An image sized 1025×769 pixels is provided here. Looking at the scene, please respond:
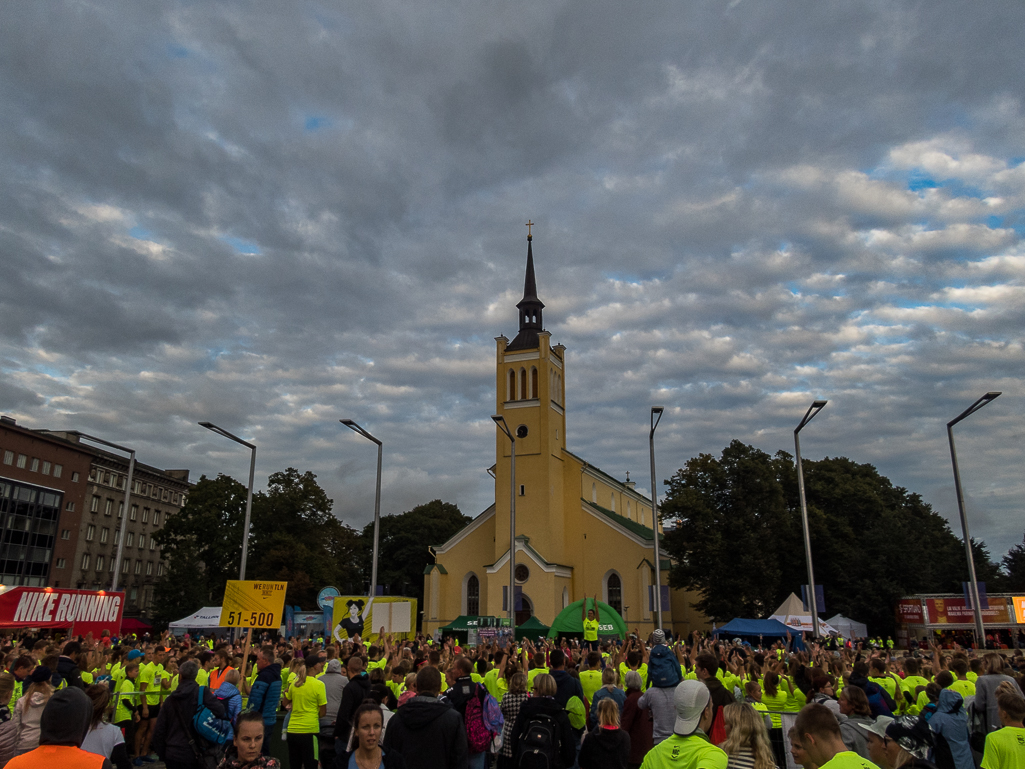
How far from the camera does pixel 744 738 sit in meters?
4.48

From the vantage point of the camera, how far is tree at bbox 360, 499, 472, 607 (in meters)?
78.1

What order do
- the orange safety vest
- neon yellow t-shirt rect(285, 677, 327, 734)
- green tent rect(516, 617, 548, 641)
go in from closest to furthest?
the orange safety vest < neon yellow t-shirt rect(285, 677, 327, 734) < green tent rect(516, 617, 548, 641)

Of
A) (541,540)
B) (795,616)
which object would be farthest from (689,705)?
(541,540)

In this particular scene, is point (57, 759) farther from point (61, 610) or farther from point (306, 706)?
point (61, 610)

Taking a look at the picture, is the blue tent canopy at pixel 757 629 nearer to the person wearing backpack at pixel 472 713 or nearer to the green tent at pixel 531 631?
the green tent at pixel 531 631

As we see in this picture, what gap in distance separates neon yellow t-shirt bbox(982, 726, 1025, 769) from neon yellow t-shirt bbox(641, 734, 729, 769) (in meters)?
3.16

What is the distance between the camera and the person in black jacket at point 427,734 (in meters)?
5.64

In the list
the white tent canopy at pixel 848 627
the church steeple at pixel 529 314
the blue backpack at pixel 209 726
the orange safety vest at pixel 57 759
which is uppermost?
the church steeple at pixel 529 314

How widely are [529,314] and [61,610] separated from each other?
127 feet

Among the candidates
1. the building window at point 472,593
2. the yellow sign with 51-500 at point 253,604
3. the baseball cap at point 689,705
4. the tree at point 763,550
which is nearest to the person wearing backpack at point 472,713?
the baseball cap at point 689,705

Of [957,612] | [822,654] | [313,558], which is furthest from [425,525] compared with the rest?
[822,654]

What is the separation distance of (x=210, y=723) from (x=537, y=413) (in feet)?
143

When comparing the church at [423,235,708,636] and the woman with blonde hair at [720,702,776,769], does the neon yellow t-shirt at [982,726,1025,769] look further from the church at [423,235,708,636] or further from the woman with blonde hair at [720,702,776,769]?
the church at [423,235,708,636]

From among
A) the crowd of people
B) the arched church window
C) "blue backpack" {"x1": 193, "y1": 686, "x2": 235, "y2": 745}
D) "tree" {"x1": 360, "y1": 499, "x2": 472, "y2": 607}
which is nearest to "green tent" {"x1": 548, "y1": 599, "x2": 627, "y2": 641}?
the crowd of people
